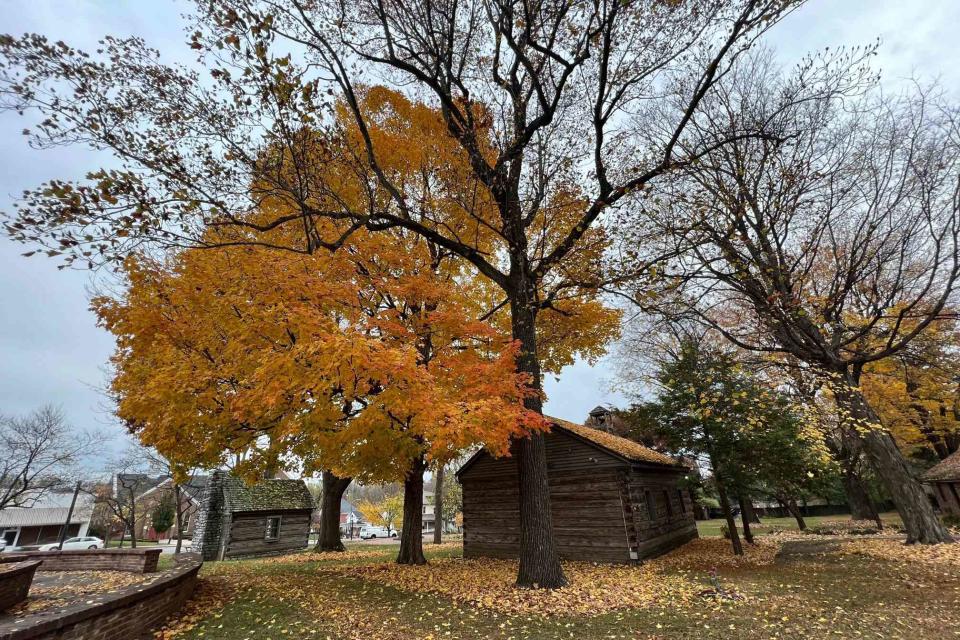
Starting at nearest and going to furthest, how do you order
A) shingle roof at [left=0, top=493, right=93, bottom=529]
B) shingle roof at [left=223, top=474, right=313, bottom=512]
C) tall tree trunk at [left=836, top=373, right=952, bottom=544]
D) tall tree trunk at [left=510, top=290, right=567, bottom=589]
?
1. tall tree trunk at [left=510, top=290, right=567, bottom=589]
2. tall tree trunk at [left=836, top=373, right=952, bottom=544]
3. shingle roof at [left=223, top=474, right=313, bottom=512]
4. shingle roof at [left=0, top=493, right=93, bottom=529]

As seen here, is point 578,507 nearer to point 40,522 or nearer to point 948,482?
point 948,482

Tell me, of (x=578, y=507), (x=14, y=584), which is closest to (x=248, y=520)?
(x=14, y=584)

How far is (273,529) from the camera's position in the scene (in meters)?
24.6

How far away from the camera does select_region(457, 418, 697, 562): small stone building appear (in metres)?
14.6

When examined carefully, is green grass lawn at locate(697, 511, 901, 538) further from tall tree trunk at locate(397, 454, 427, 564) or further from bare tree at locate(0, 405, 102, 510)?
bare tree at locate(0, 405, 102, 510)

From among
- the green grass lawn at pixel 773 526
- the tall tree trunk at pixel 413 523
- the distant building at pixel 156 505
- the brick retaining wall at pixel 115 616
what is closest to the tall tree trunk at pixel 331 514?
the tall tree trunk at pixel 413 523

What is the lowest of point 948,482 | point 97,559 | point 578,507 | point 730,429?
point 97,559

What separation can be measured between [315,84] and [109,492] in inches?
1985

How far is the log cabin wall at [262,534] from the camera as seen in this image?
22828 millimetres

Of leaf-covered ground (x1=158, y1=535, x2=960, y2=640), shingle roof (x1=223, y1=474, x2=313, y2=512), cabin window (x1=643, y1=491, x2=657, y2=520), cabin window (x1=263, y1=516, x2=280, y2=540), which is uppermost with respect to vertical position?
shingle roof (x1=223, y1=474, x2=313, y2=512)

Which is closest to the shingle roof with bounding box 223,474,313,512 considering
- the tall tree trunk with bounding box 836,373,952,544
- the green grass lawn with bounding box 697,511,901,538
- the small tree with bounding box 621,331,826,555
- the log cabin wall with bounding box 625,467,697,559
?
the log cabin wall with bounding box 625,467,697,559

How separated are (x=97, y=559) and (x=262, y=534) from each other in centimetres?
1433

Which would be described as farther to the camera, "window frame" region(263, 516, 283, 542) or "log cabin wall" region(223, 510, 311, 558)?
"window frame" region(263, 516, 283, 542)

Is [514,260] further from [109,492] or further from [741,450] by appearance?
[109,492]
